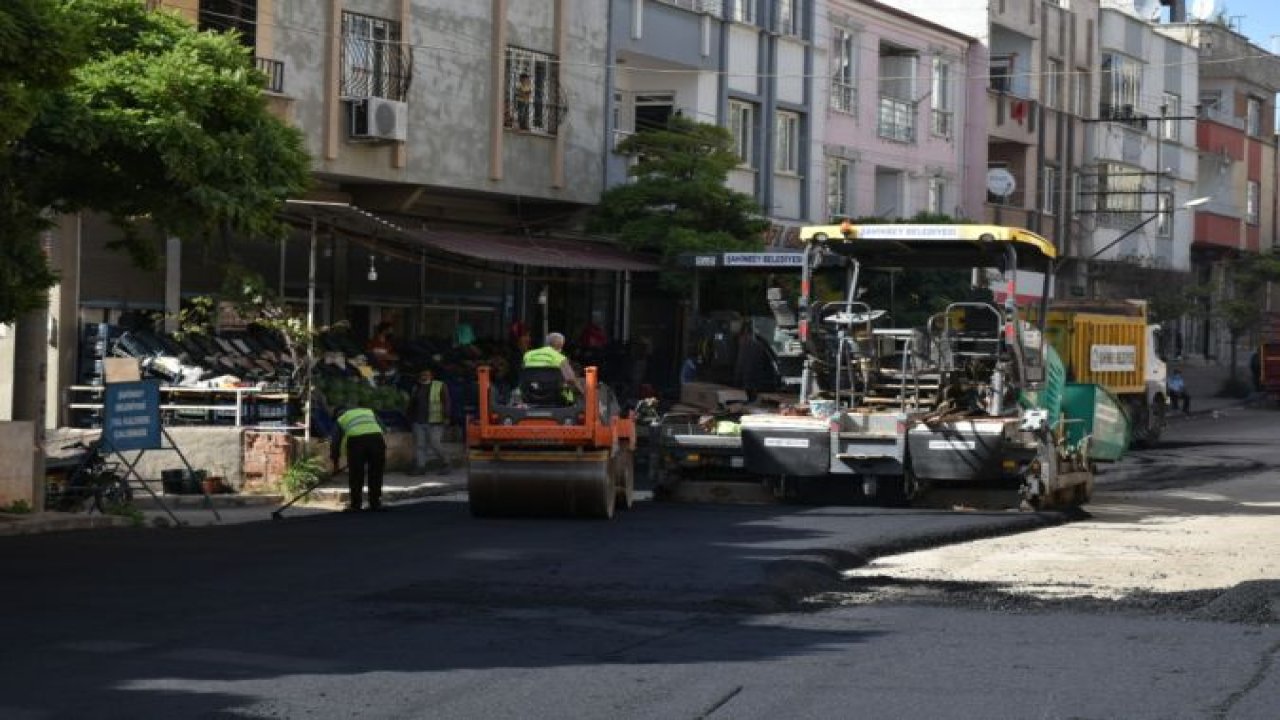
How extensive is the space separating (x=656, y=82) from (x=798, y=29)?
5.32 m

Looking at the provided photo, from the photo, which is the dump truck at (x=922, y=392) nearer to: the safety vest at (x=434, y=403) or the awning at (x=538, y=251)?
the safety vest at (x=434, y=403)

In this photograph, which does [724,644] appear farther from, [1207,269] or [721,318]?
[1207,269]

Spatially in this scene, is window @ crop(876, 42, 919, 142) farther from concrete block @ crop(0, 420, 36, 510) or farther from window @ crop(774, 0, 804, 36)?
concrete block @ crop(0, 420, 36, 510)

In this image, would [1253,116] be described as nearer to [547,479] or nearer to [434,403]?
[434,403]

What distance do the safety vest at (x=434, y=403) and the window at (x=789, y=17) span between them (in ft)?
57.2

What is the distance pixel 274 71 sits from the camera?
29344 millimetres

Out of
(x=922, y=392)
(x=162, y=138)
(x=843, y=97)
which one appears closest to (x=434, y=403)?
(x=922, y=392)

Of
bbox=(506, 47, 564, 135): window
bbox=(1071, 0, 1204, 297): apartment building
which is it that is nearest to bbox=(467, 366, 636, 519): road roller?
bbox=(506, 47, 564, 135): window

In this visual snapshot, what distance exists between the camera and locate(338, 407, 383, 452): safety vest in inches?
892

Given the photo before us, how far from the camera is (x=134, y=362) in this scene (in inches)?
970

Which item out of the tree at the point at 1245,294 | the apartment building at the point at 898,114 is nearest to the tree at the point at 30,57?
the apartment building at the point at 898,114

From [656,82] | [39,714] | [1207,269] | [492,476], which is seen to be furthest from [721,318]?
[1207,269]

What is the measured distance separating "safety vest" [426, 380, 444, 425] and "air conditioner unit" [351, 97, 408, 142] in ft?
14.7

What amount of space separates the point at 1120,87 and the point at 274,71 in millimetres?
36141
